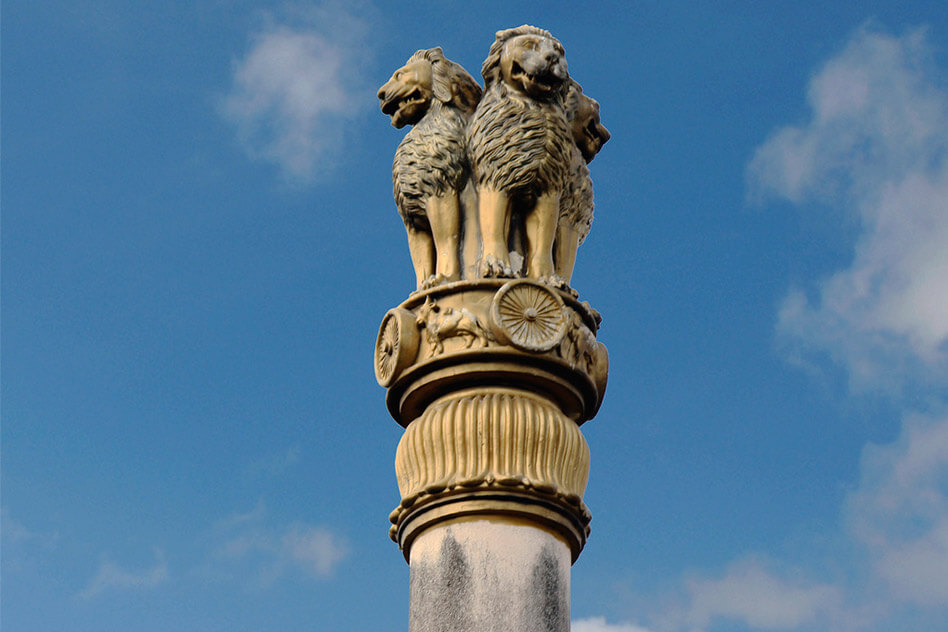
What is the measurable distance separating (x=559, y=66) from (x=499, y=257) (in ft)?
4.68

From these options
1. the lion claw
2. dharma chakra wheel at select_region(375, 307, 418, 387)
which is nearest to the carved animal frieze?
the lion claw

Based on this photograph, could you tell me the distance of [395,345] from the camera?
8.65 m

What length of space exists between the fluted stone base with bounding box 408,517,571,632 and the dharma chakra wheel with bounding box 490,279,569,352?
1088 mm

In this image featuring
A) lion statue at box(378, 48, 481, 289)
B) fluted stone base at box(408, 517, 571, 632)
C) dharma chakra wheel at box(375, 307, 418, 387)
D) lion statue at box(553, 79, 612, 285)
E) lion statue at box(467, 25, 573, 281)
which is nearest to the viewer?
fluted stone base at box(408, 517, 571, 632)

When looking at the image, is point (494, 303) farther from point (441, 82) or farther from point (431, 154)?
point (441, 82)

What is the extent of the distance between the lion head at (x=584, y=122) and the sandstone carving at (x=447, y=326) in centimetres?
175

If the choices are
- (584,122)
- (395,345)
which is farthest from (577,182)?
(395,345)

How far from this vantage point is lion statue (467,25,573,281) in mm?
9047

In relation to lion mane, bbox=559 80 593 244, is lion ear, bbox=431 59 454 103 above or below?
above

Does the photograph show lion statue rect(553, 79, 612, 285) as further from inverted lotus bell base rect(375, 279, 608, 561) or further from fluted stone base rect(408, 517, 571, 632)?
fluted stone base rect(408, 517, 571, 632)

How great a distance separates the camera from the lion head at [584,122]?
378 inches

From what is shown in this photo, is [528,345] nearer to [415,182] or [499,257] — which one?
[499,257]

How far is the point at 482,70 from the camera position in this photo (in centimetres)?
955

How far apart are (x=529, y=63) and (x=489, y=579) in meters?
3.48
